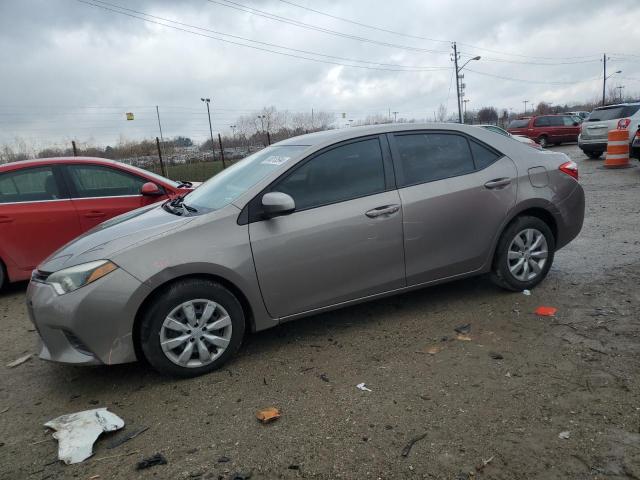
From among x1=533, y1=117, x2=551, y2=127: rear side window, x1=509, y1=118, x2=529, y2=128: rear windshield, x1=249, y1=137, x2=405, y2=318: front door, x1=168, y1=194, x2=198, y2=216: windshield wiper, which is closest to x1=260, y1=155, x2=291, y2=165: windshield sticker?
x1=249, y1=137, x2=405, y2=318: front door

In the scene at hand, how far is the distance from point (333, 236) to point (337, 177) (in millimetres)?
512

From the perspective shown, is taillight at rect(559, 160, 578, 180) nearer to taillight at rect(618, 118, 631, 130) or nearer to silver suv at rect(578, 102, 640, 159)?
silver suv at rect(578, 102, 640, 159)

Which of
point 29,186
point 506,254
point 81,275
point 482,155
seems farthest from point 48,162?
point 506,254

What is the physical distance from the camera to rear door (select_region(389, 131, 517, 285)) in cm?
399

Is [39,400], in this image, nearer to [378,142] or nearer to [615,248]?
[378,142]

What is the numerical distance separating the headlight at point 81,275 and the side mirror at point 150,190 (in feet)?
8.90

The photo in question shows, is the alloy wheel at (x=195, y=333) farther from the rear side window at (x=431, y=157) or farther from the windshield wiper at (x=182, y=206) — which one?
the rear side window at (x=431, y=157)

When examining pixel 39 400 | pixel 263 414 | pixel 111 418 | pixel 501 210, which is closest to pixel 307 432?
pixel 263 414

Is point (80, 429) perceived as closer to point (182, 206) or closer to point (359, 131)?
point (182, 206)

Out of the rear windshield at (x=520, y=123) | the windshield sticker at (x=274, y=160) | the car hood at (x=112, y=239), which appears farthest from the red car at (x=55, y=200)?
the rear windshield at (x=520, y=123)

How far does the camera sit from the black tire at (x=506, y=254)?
4.39m

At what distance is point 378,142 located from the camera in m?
4.06

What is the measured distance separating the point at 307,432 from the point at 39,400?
198 cm

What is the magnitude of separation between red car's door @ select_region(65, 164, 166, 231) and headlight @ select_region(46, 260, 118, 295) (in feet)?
9.22
